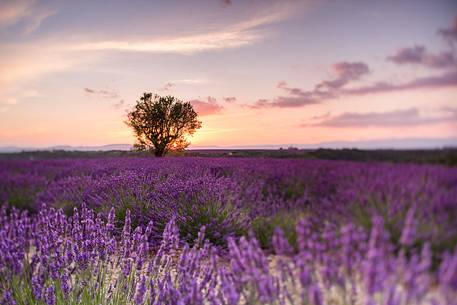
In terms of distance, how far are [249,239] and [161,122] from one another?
168cm

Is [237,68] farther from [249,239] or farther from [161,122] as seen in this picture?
[249,239]

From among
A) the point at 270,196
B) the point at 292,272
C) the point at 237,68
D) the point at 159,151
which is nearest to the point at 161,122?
the point at 159,151

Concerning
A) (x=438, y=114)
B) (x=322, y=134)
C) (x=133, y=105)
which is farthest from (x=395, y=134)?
(x=133, y=105)

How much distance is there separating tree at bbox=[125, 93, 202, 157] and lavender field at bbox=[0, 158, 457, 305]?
274mm

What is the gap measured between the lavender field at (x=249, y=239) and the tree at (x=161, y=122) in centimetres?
27

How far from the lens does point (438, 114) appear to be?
56.9 inches

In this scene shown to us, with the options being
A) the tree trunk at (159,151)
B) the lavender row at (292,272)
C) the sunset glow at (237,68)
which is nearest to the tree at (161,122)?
the tree trunk at (159,151)

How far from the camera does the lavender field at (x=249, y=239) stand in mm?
1045

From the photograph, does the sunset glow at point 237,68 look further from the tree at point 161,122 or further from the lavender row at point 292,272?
the lavender row at point 292,272

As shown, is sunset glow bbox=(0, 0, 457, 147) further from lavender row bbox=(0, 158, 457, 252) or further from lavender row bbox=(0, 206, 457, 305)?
lavender row bbox=(0, 206, 457, 305)

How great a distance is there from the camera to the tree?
12.5ft

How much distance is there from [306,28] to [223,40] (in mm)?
835

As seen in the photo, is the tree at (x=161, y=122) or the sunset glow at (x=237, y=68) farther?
the tree at (x=161, y=122)

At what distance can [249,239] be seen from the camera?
11.0ft
